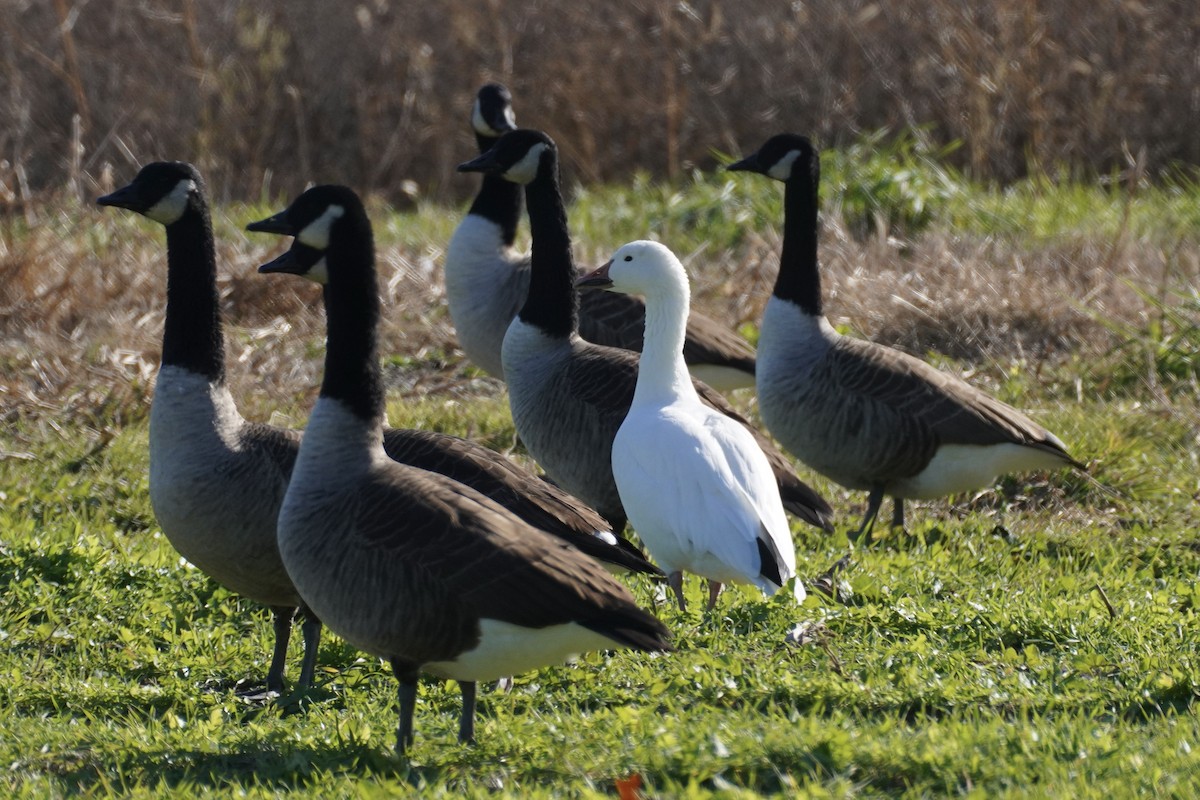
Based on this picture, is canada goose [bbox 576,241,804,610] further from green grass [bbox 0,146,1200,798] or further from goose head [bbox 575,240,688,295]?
green grass [bbox 0,146,1200,798]

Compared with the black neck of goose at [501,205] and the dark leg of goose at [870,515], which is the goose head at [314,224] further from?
the black neck of goose at [501,205]

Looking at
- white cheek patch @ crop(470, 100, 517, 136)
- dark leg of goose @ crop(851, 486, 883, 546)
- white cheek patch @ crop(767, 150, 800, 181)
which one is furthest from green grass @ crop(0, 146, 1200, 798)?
white cheek patch @ crop(470, 100, 517, 136)

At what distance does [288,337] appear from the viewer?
10.5 metres

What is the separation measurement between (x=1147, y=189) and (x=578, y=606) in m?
11.5

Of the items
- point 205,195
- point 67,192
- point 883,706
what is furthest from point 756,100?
point 883,706

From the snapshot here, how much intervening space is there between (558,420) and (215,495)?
6.97 feet

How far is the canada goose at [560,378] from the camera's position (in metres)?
7.13

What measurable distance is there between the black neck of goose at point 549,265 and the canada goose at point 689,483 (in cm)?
109

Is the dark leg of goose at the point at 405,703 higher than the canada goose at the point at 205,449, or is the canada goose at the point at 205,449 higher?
the canada goose at the point at 205,449

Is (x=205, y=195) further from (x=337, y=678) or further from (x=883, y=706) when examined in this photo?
(x=883, y=706)

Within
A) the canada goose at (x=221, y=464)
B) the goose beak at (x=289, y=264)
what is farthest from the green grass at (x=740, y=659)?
the goose beak at (x=289, y=264)

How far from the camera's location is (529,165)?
26.6ft

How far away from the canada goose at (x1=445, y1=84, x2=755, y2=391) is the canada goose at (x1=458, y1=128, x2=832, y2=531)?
98cm

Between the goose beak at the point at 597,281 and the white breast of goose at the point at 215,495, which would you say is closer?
the white breast of goose at the point at 215,495
